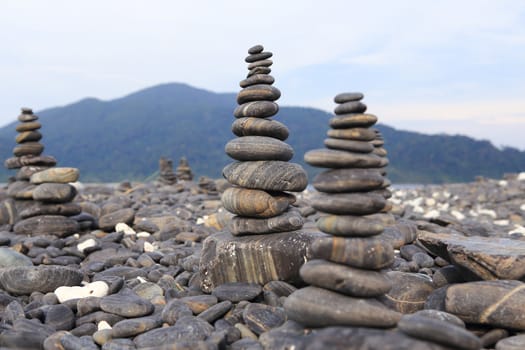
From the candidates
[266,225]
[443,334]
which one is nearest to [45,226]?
[266,225]

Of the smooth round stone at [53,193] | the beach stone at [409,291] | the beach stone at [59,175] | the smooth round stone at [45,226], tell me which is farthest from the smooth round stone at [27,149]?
the beach stone at [409,291]

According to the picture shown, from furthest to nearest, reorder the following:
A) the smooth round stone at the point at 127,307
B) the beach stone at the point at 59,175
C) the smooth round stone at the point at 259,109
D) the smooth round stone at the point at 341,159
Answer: the beach stone at the point at 59,175 < the smooth round stone at the point at 259,109 < the smooth round stone at the point at 127,307 < the smooth round stone at the point at 341,159

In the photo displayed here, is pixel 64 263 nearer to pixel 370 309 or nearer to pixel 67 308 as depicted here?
pixel 67 308

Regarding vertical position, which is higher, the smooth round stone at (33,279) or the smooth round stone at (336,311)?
the smooth round stone at (336,311)

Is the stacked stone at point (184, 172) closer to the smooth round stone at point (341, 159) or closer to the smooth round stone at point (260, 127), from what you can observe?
the smooth round stone at point (260, 127)

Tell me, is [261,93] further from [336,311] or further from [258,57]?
[336,311]

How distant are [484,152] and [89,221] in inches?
6145

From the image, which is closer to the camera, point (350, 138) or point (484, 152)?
point (350, 138)

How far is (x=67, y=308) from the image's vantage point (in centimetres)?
701

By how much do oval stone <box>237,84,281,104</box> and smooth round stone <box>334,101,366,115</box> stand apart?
8.93ft

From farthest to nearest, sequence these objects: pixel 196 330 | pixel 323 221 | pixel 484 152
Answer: pixel 484 152, pixel 196 330, pixel 323 221

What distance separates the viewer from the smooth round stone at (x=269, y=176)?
7.76 m

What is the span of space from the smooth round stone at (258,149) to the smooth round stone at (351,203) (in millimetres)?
2469

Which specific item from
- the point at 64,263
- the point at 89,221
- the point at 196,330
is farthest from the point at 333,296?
the point at 89,221
